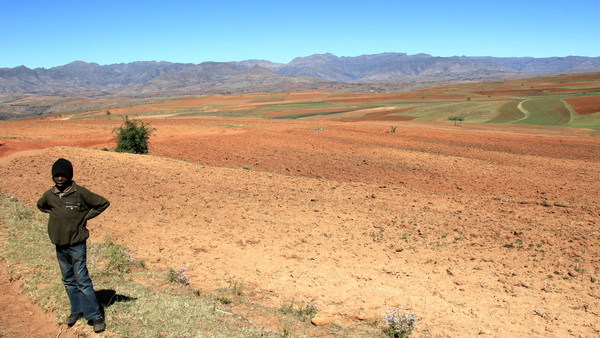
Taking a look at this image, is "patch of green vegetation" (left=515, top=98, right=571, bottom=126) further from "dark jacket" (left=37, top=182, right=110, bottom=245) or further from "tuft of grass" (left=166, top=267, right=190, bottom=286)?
"dark jacket" (left=37, top=182, right=110, bottom=245)

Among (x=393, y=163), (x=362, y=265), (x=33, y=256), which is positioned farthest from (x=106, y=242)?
(x=393, y=163)

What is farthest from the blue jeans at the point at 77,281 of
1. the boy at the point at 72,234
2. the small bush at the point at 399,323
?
the small bush at the point at 399,323

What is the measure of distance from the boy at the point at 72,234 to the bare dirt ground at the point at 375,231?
1005mm

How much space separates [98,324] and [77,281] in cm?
64

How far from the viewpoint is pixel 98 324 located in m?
5.34

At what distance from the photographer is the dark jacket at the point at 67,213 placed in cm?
533

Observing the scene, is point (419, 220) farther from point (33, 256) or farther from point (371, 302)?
point (33, 256)

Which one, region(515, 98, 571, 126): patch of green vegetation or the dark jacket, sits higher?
the dark jacket

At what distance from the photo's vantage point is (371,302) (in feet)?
23.5

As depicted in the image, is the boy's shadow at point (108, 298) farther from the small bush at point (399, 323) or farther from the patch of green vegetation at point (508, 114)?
the patch of green vegetation at point (508, 114)

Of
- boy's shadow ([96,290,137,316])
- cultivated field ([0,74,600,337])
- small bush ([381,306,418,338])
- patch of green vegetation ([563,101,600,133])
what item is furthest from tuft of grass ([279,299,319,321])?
patch of green vegetation ([563,101,600,133])

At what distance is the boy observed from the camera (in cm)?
533

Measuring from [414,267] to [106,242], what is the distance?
6867 mm

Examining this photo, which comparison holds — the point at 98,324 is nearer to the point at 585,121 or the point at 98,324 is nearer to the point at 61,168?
the point at 61,168
